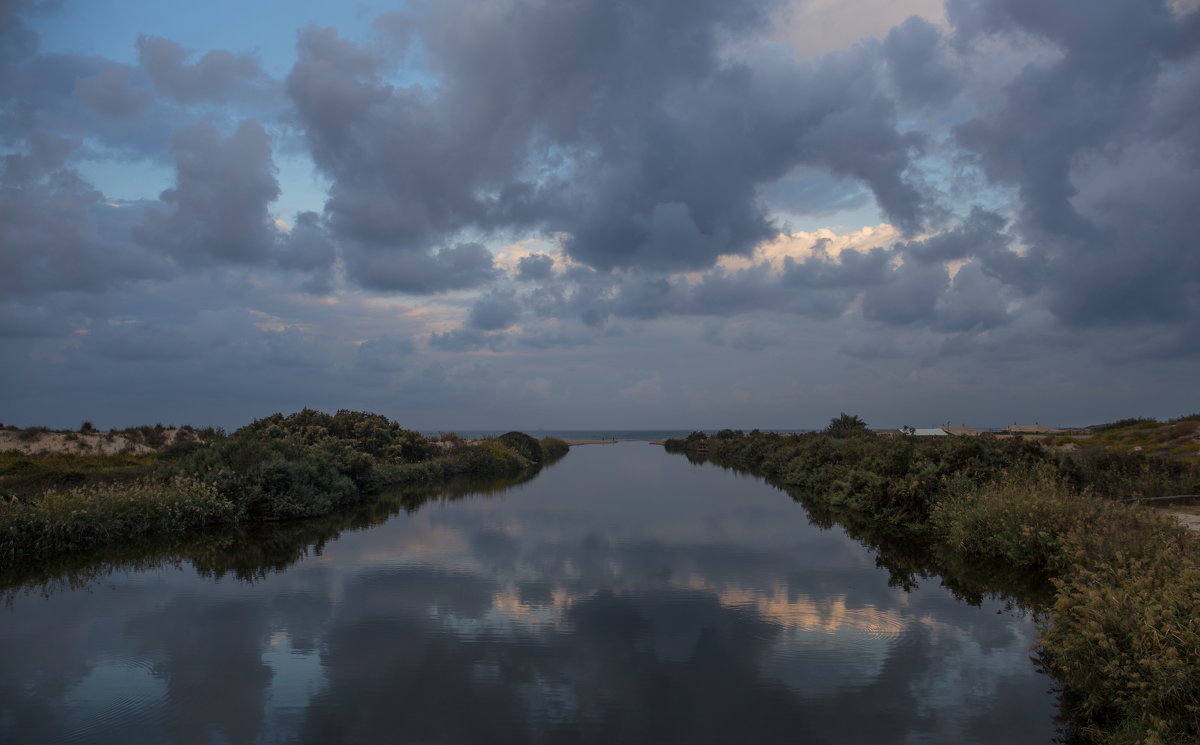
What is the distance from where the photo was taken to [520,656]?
7.92 meters

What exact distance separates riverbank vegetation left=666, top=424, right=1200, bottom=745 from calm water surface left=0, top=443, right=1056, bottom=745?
80cm

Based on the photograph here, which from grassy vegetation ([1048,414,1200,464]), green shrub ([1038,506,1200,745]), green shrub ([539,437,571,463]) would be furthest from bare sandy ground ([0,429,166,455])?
grassy vegetation ([1048,414,1200,464])

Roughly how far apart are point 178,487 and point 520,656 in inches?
558

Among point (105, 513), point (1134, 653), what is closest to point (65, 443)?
point (105, 513)

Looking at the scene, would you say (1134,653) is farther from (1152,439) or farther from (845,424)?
(845,424)

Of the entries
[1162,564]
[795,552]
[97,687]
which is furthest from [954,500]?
[97,687]

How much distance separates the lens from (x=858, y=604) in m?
10.5

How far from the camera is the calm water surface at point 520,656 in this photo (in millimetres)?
6133

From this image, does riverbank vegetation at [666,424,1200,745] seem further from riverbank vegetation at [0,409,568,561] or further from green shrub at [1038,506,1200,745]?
riverbank vegetation at [0,409,568,561]

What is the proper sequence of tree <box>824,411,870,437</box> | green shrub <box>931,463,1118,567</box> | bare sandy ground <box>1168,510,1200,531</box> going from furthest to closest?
1. tree <box>824,411,870,437</box>
2. bare sandy ground <box>1168,510,1200,531</box>
3. green shrub <box>931,463,1118,567</box>

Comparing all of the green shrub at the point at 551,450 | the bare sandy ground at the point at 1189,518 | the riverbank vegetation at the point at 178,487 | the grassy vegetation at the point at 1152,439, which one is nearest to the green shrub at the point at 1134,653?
the bare sandy ground at the point at 1189,518

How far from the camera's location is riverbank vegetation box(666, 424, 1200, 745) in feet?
17.5

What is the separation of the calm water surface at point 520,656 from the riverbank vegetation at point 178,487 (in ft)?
10.7

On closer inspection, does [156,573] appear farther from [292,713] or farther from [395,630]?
[292,713]
